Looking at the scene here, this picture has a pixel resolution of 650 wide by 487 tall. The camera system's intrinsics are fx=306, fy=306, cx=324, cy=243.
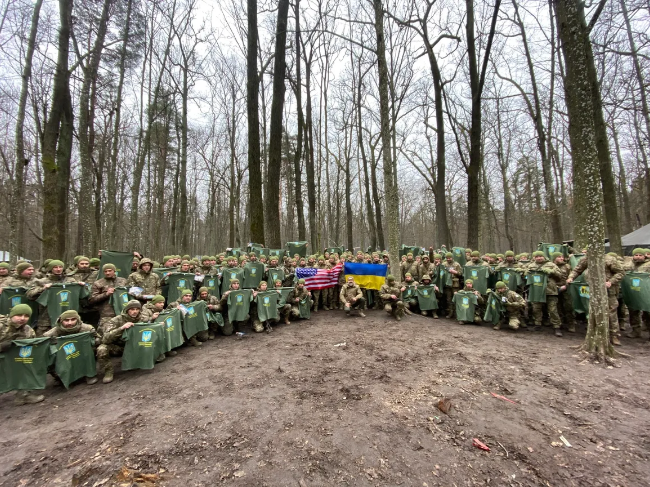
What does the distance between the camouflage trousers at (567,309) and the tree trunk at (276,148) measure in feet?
30.8

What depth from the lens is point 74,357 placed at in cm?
454

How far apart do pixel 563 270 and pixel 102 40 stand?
17056 millimetres

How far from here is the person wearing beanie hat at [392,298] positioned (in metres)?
8.29

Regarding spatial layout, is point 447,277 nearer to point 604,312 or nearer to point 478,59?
point 604,312

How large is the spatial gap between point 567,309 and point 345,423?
668 cm

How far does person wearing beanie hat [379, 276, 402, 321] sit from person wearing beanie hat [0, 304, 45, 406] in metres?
7.05

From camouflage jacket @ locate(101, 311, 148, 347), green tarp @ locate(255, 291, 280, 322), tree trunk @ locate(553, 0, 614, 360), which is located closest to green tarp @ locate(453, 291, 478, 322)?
tree trunk @ locate(553, 0, 614, 360)

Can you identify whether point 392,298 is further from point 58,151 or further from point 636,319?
point 58,151

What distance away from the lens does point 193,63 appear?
20016 millimetres

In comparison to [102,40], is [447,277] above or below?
below


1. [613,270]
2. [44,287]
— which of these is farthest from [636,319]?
[44,287]

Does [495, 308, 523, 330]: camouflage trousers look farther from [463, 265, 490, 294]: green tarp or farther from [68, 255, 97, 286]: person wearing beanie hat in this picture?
[68, 255, 97, 286]: person wearing beanie hat

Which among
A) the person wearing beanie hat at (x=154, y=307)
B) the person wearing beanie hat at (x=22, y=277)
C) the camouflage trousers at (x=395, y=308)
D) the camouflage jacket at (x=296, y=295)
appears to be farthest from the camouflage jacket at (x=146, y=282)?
the camouflage trousers at (x=395, y=308)

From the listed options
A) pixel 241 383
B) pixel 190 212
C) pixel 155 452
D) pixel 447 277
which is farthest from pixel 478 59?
pixel 190 212
